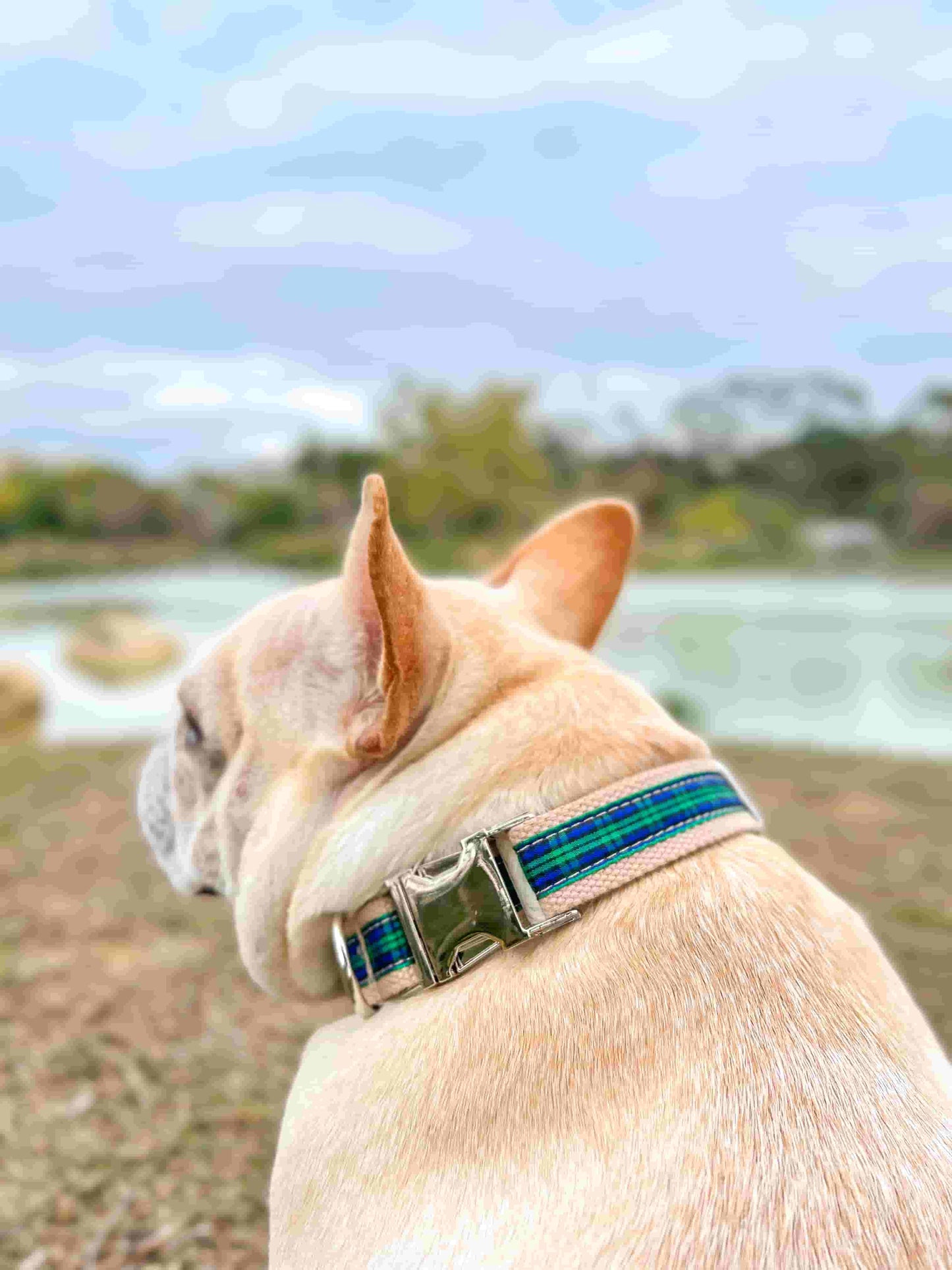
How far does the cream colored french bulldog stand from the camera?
28.9 inches

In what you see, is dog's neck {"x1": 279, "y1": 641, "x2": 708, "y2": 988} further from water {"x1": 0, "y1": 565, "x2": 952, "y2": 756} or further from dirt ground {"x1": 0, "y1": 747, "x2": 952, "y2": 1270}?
water {"x1": 0, "y1": 565, "x2": 952, "y2": 756}

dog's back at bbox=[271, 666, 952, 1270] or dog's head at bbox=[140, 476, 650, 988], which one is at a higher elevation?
dog's head at bbox=[140, 476, 650, 988]

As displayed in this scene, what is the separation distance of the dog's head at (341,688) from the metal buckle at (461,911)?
82mm

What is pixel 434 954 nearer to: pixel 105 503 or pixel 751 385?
pixel 105 503

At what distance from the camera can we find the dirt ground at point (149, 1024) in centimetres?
162

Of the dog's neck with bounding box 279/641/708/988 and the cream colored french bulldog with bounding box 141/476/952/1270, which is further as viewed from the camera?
the dog's neck with bounding box 279/641/708/988

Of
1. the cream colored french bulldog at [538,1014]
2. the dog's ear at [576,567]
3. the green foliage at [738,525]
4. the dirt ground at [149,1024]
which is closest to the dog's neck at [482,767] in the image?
the cream colored french bulldog at [538,1014]

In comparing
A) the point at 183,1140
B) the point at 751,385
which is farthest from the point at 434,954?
the point at 751,385

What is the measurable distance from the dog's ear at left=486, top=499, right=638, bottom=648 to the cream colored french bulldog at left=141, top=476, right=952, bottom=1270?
0.14 meters

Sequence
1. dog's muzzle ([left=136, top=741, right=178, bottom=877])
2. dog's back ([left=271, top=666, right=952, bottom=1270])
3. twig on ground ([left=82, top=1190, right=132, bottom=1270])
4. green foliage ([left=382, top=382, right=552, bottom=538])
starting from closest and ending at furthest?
dog's back ([left=271, top=666, right=952, bottom=1270]) < dog's muzzle ([left=136, top=741, right=178, bottom=877]) < twig on ground ([left=82, top=1190, right=132, bottom=1270]) < green foliage ([left=382, top=382, right=552, bottom=538])

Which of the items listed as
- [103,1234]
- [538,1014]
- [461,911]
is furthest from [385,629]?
[103,1234]

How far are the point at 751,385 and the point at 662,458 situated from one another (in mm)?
1388

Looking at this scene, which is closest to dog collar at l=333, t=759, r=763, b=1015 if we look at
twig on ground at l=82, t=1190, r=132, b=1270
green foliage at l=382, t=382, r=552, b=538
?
twig on ground at l=82, t=1190, r=132, b=1270

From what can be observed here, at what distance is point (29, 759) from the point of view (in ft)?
15.8
